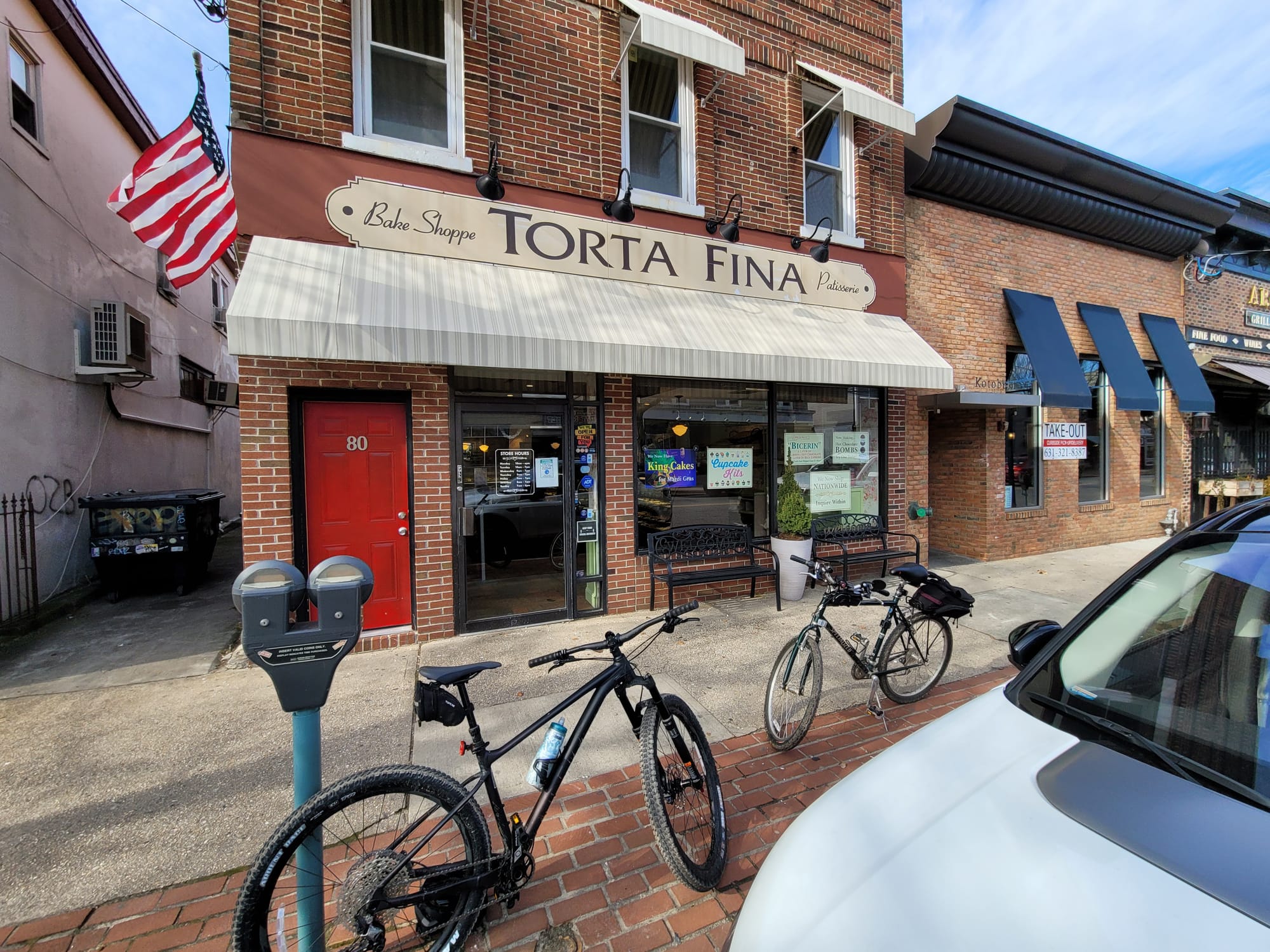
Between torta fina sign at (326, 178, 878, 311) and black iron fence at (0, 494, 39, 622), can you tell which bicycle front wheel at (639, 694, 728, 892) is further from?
black iron fence at (0, 494, 39, 622)

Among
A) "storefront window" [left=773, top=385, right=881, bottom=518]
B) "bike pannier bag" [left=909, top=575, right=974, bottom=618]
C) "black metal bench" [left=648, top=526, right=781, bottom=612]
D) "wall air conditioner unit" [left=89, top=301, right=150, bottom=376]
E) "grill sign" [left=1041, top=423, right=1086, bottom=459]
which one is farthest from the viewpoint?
"grill sign" [left=1041, top=423, right=1086, bottom=459]

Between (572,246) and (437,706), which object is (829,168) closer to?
(572,246)

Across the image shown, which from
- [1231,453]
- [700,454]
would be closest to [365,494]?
[700,454]

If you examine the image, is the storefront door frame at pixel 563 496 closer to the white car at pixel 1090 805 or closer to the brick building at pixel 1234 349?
the white car at pixel 1090 805

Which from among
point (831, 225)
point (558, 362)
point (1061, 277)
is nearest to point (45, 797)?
point (558, 362)

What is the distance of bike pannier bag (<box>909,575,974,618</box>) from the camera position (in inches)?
141

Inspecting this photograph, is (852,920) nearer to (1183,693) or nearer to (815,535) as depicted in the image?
(1183,693)

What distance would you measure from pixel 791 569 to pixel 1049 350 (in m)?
5.64

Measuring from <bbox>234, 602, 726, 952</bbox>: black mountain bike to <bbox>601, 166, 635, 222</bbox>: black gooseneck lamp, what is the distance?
4584 mm

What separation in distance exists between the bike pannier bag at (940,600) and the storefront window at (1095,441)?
24.4 feet

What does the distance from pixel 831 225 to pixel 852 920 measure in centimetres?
754

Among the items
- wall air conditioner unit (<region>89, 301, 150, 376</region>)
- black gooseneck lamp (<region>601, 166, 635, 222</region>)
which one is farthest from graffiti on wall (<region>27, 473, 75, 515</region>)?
black gooseneck lamp (<region>601, 166, 635, 222</region>)

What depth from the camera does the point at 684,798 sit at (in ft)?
7.72

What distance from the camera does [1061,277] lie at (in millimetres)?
8773
